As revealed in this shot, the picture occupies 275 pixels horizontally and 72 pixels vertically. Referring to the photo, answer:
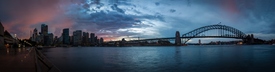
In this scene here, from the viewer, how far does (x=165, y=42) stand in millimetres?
190625

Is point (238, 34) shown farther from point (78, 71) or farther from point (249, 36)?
point (78, 71)

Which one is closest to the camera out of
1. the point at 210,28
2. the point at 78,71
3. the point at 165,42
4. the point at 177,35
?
the point at 78,71

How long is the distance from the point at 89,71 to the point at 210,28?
131424 millimetres

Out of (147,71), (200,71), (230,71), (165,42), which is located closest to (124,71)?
(147,71)

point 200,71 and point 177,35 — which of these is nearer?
point 200,71

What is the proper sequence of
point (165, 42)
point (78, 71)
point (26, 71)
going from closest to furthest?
point (26, 71) → point (78, 71) → point (165, 42)

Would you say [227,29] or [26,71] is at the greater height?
[227,29]

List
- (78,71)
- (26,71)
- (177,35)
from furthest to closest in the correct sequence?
(177,35), (78,71), (26,71)

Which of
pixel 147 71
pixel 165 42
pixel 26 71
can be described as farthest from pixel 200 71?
pixel 165 42

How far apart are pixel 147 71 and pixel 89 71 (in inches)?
195

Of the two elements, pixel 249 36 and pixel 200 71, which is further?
pixel 249 36

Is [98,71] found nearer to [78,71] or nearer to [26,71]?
[78,71]

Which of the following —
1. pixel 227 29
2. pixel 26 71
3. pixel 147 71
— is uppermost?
pixel 227 29

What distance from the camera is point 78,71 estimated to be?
56.8 ft
